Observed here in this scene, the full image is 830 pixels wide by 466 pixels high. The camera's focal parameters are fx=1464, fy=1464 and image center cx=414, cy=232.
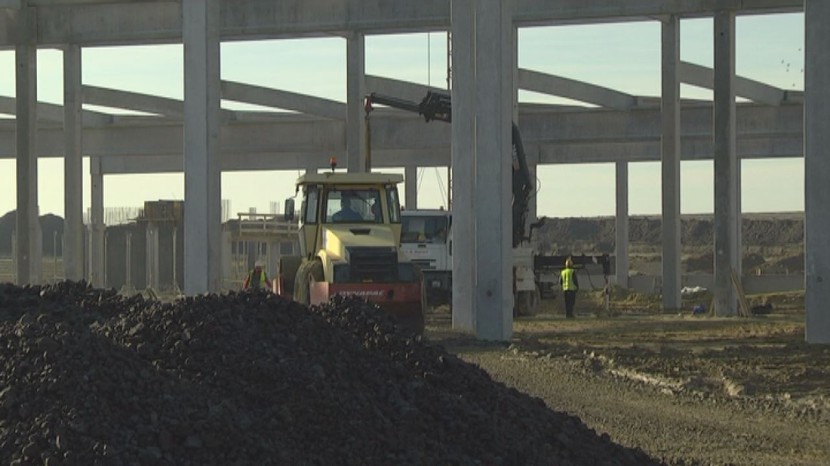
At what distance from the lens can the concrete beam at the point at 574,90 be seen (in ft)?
139

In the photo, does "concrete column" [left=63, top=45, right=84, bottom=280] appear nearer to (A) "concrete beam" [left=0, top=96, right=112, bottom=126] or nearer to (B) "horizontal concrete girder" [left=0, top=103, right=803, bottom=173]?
(A) "concrete beam" [left=0, top=96, right=112, bottom=126]

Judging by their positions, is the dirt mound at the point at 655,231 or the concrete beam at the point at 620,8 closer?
the concrete beam at the point at 620,8

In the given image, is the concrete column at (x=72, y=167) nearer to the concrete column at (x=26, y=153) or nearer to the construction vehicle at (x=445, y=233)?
the concrete column at (x=26, y=153)

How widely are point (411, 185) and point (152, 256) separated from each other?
10307mm

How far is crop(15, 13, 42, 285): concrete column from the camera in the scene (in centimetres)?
3438

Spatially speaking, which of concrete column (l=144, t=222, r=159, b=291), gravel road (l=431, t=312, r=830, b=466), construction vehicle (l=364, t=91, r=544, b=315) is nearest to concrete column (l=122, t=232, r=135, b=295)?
concrete column (l=144, t=222, r=159, b=291)

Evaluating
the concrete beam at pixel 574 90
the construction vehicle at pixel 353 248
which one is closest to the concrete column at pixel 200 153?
the construction vehicle at pixel 353 248

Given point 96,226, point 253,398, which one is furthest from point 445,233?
point 253,398

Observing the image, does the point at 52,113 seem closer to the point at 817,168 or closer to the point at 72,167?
the point at 72,167

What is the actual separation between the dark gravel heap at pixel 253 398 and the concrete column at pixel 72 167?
79.5 ft

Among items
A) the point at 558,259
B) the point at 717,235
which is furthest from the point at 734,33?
the point at 558,259

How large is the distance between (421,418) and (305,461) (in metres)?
1.44

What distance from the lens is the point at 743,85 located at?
41969 mm

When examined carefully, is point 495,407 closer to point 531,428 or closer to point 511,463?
point 531,428
